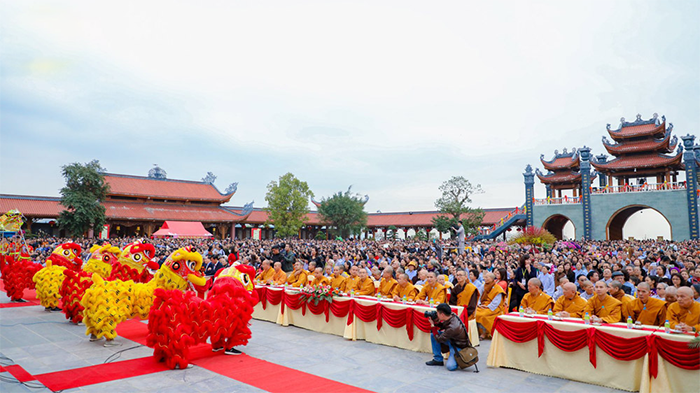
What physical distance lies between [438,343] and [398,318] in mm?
1002

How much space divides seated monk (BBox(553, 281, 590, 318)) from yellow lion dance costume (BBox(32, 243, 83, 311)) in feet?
30.7

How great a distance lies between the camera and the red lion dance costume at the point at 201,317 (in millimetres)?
5293

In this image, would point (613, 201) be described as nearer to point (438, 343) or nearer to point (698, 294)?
point (698, 294)

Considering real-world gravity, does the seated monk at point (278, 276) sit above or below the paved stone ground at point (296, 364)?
above

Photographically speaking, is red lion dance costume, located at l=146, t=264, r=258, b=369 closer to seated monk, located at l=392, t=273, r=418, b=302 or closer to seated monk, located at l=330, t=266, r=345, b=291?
seated monk, located at l=330, t=266, r=345, b=291

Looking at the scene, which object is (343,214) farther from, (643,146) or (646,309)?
(646,309)

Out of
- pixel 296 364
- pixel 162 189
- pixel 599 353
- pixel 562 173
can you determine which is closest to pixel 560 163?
pixel 562 173

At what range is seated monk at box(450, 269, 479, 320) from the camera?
6.35m

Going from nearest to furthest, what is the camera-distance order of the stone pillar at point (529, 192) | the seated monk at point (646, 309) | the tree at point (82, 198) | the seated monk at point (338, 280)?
the seated monk at point (646, 309) < the seated monk at point (338, 280) < the tree at point (82, 198) < the stone pillar at point (529, 192)

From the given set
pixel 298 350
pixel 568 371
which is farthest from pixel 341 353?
pixel 568 371

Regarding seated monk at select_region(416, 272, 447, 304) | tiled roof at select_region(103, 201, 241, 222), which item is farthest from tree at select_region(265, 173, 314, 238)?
seated monk at select_region(416, 272, 447, 304)

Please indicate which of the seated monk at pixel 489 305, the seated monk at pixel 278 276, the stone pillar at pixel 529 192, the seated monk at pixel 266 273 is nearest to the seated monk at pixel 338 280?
the seated monk at pixel 278 276

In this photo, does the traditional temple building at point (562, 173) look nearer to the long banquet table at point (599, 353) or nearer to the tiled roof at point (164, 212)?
the tiled roof at point (164, 212)

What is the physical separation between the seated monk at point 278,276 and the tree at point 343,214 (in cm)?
2898
